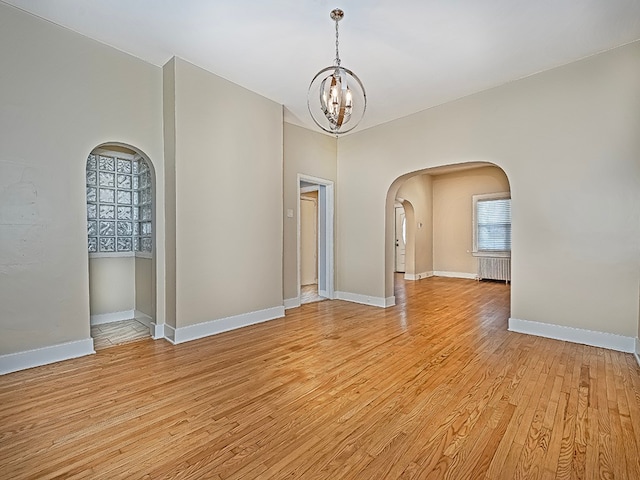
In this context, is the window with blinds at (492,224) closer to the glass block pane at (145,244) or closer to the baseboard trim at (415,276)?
the baseboard trim at (415,276)

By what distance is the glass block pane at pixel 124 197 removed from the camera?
441 centimetres

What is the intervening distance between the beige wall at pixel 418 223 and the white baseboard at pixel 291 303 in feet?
14.8

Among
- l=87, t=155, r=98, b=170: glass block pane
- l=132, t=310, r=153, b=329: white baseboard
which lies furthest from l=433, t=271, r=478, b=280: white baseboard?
l=87, t=155, r=98, b=170: glass block pane

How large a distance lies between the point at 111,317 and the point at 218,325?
1695 millimetres

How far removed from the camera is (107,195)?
4.30 m

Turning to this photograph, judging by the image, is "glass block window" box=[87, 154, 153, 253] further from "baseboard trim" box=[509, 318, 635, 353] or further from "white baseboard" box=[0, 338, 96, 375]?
"baseboard trim" box=[509, 318, 635, 353]

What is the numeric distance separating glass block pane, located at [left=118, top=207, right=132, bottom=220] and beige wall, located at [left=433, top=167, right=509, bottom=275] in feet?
27.2

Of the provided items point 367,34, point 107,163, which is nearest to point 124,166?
point 107,163

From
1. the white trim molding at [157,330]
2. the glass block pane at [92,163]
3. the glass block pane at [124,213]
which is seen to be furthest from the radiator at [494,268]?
the glass block pane at [92,163]

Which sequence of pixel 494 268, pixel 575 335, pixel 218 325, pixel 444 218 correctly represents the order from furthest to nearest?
1. pixel 444 218
2. pixel 494 268
3. pixel 218 325
4. pixel 575 335

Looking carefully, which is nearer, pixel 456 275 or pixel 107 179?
pixel 107 179

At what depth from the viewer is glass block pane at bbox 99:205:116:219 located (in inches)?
167

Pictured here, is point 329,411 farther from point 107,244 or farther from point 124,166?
point 124,166

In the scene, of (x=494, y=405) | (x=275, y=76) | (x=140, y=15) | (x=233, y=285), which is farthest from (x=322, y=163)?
(x=494, y=405)
